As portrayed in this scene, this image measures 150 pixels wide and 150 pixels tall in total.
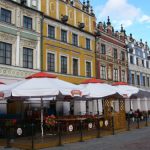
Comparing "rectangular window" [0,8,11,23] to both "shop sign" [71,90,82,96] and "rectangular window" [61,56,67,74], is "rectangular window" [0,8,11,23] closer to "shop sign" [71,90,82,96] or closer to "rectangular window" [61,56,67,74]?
"rectangular window" [61,56,67,74]

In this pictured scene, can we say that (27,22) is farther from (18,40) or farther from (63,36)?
(63,36)

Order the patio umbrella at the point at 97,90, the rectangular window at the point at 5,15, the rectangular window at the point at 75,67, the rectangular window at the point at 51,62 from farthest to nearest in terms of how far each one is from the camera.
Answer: the rectangular window at the point at 75,67, the rectangular window at the point at 51,62, the rectangular window at the point at 5,15, the patio umbrella at the point at 97,90

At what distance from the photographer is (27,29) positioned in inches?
1010

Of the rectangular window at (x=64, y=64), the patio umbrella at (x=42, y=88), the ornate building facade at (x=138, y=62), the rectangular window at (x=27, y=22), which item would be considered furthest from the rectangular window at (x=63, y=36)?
the ornate building facade at (x=138, y=62)

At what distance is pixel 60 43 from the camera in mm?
29422

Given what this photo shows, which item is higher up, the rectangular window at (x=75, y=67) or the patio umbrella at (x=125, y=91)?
the rectangular window at (x=75, y=67)

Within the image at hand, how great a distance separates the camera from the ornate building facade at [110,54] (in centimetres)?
3569

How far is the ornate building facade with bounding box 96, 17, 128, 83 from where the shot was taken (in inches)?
1405

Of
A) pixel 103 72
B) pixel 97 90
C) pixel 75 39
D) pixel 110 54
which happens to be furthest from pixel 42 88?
pixel 110 54

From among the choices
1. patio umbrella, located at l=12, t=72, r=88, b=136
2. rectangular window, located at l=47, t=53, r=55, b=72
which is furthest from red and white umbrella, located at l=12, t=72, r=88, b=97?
rectangular window, located at l=47, t=53, r=55, b=72

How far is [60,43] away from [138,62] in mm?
20186

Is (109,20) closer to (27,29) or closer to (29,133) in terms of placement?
(27,29)

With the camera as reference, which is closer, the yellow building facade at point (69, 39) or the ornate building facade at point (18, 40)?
the ornate building facade at point (18, 40)

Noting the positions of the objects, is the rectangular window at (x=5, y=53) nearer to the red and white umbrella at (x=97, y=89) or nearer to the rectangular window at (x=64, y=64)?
the rectangular window at (x=64, y=64)
